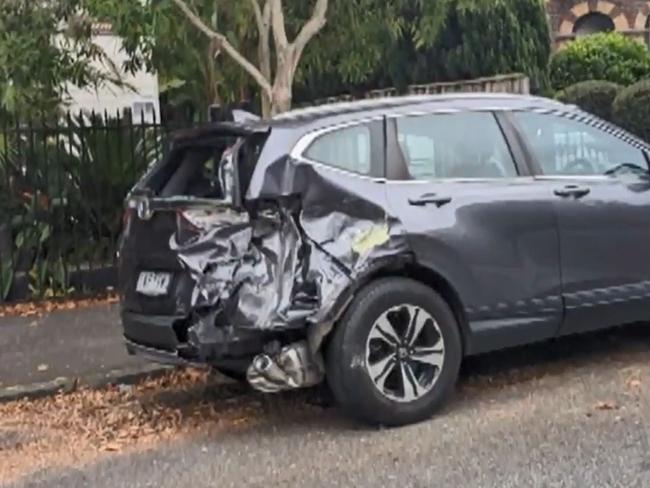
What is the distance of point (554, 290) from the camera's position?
6.88m

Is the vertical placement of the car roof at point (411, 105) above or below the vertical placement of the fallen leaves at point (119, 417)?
above

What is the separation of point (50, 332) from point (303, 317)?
12.6ft

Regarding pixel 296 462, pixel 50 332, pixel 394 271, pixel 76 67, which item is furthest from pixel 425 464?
pixel 76 67

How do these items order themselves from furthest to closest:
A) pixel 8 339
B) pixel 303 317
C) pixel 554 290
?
1. pixel 8 339
2. pixel 554 290
3. pixel 303 317

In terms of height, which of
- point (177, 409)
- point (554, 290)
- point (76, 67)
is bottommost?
point (177, 409)

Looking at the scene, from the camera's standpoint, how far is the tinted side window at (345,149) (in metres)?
6.39

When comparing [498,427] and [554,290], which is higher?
[554,290]

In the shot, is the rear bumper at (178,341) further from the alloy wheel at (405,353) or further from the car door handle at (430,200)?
the car door handle at (430,200)

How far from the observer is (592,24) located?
79.8ft

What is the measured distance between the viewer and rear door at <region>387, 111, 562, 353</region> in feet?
21.3

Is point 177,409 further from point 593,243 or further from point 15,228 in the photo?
point 15,228

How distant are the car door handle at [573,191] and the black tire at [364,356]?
1.08 metres

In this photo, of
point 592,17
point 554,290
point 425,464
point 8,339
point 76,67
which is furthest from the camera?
point 592,17

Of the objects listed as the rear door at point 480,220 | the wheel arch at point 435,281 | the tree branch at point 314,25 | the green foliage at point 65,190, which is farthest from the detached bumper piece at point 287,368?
the green foliage at point 65,190
